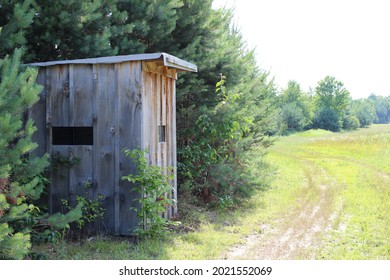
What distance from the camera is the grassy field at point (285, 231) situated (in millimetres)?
6156

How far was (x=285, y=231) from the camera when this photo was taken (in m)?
7.71

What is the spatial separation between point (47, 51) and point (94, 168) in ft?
7.80

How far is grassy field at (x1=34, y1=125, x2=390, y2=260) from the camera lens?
6.16 meters

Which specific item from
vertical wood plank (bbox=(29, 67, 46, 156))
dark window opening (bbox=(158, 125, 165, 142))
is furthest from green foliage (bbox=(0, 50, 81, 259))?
dark window opening (bbox=(158, 125, 165, 142))

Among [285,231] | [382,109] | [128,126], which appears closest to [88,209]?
[128,126]

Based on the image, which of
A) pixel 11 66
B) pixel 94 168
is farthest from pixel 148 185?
pixel 11 66

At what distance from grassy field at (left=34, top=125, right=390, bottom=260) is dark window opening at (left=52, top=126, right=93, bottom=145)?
1.51 m

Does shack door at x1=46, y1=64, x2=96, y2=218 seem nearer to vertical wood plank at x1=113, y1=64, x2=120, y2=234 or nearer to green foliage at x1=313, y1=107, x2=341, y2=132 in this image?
vertical wood plank at x1=113, y1=64, x2=120, y2=234

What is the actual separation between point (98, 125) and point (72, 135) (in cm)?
49

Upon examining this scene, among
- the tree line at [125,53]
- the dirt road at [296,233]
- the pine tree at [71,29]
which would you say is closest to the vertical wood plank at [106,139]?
the tree line at [125,53]

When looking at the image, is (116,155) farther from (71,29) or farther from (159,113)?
(71,29)

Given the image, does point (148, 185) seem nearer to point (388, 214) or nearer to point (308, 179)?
point (388, 214)

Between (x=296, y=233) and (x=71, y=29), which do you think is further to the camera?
(x=296, y=233)

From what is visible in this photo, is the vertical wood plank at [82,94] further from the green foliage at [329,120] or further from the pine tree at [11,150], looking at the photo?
the green foliage at [329,120]
